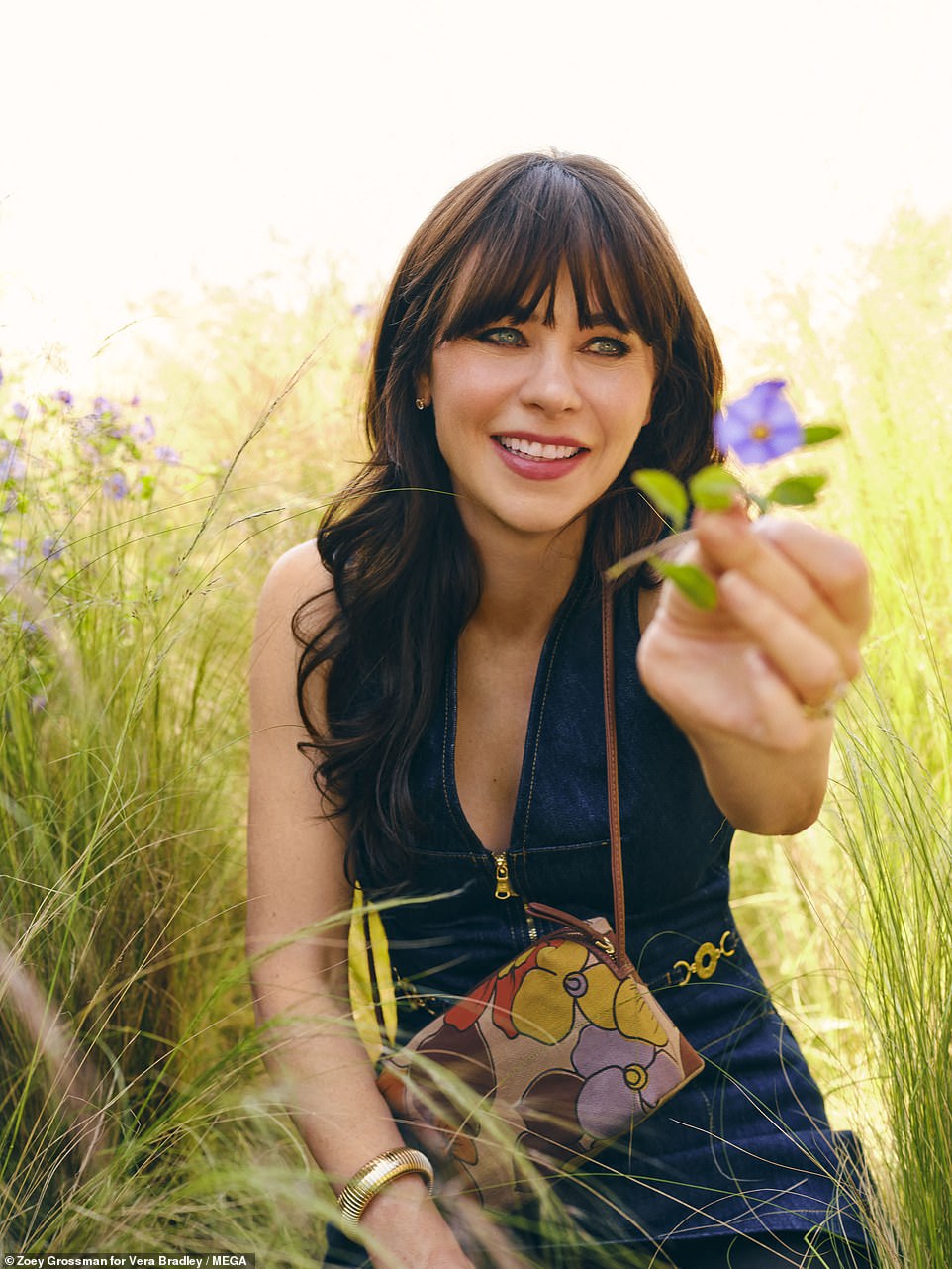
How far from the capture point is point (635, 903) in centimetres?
165

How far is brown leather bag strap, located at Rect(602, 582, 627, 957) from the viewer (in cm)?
151

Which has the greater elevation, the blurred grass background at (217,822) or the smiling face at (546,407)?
the smiling face at (546,407)

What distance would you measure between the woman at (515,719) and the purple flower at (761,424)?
0.75 m

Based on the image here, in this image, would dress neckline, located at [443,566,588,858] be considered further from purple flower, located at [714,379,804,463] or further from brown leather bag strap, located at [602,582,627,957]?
purple flower, located at [714,379,804,463]

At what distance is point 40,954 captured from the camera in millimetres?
1490

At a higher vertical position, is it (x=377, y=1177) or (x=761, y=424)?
(x=761, y=424)

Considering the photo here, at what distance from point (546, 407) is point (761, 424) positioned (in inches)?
35.1

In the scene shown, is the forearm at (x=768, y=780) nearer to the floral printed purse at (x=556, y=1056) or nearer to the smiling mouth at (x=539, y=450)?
the floral printed purse at (x=556, y=1056)

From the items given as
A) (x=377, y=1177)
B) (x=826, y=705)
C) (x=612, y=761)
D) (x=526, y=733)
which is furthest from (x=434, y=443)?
(x=826, y=705)

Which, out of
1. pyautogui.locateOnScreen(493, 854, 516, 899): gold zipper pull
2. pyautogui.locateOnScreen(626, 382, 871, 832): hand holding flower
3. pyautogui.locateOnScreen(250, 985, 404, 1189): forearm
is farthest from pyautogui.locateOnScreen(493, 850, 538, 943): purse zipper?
pyautogui.locateOnScreen(626, 382, 871, 832): hand holding flower

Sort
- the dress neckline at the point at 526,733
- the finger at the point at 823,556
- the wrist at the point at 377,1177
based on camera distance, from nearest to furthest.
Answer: the finger at the point at 823,556 → the wrist at the point at 377,1177 → the dress neckline at the point at 526,733

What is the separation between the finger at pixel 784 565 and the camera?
696mm

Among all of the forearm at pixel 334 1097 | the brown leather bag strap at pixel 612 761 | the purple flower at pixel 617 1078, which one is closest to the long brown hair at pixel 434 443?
the brown leather bag strap at pixel 612 761

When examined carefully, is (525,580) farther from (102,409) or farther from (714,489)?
(714,489)
